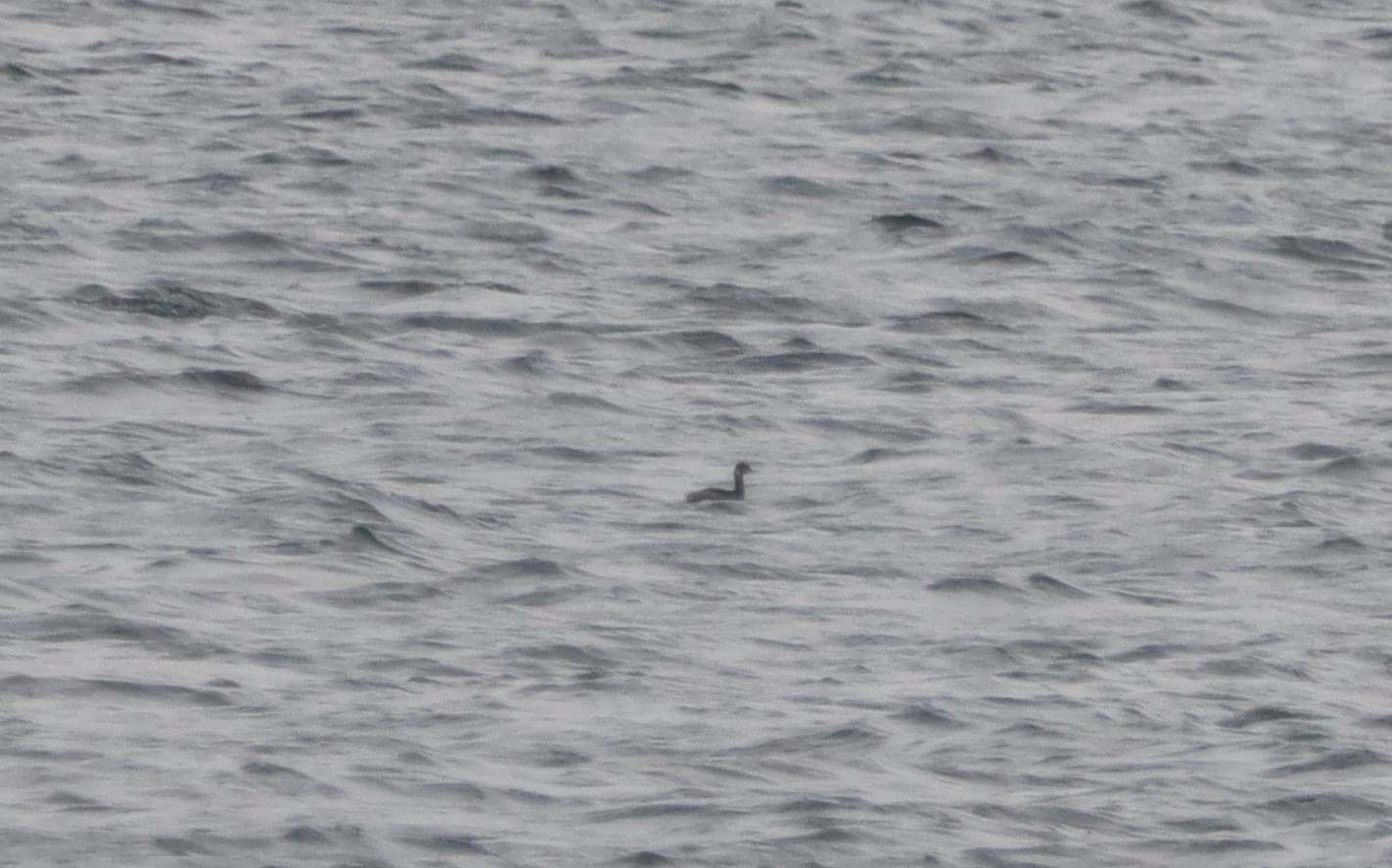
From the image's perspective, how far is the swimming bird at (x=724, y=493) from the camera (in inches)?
774

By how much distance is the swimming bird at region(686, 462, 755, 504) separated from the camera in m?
19.7

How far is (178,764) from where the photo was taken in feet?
49.5

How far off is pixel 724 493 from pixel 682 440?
1880 mm

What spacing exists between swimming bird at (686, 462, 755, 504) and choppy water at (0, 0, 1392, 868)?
289 mm

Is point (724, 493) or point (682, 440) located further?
point (682, 440)

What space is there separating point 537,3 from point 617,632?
19.5 m

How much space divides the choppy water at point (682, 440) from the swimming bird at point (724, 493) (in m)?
0.29

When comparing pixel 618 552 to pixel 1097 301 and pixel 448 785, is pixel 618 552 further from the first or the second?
pixel 1097 301

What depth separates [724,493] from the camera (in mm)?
19781

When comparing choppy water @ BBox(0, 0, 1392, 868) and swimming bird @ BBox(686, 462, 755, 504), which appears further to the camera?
swimming bird @ BBox(686, 462, 755, 504)

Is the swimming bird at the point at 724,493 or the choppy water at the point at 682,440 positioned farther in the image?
the swimming bird at the point at 724,493

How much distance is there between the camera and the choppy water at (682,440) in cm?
1523

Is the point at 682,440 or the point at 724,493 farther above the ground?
the point at 724,493

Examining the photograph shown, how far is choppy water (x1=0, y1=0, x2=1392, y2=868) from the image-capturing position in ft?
50.0
